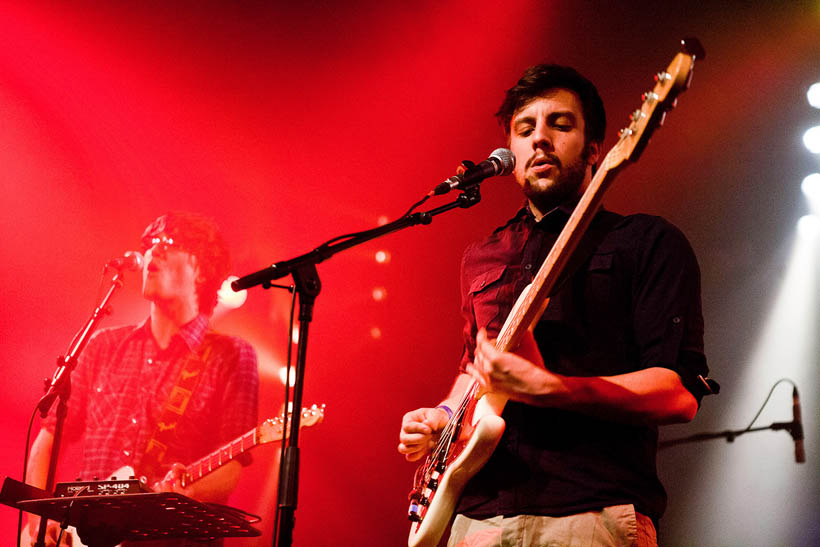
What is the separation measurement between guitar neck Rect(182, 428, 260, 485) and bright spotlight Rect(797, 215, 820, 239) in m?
3.73

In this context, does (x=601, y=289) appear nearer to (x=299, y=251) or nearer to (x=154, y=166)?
(x=299, y=251)

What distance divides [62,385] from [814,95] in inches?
194

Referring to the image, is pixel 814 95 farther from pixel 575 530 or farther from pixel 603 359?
pixel 575 530

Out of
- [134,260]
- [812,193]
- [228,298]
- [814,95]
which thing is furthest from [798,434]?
[134,260]

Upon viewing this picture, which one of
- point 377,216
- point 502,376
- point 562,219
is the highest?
point 377,216

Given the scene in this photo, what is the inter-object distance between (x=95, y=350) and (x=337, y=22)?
9.33ft

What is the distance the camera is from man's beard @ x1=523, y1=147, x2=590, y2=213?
2557mm

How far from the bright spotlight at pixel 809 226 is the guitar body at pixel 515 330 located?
3590 millimetres

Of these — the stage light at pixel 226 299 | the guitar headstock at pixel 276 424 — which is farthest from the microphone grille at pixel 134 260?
the guitar headstock at pixel 276 424

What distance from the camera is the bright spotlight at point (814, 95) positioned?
16.0 feet

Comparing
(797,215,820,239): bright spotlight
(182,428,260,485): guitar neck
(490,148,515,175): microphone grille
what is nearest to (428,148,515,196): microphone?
(490,148,515,175): microphone grille

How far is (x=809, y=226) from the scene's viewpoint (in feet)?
16.3

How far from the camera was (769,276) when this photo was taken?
5.00 meters


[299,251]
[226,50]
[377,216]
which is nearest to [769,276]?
[377,216]
